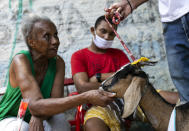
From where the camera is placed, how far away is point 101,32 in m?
3.17

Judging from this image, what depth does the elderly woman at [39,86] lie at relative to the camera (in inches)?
84.8

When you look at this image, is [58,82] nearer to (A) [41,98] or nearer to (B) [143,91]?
(A) [41,98]

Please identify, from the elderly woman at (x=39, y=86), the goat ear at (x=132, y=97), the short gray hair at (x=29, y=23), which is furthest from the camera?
the short gray hair at (x=29, y=23)

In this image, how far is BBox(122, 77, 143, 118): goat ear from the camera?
1.91 metres

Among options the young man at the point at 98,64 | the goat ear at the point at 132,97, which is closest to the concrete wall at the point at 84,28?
the young man at the point at 98,64

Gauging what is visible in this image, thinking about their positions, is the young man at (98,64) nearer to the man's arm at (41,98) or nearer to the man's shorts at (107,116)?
the man's shorts at (107,116)

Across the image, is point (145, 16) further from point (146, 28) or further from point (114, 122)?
point (114, 122)

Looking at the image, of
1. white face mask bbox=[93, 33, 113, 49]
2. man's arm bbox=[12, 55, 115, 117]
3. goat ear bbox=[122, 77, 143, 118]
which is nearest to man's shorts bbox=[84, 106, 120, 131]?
man's arm bbox=[12, 55, 115, 117]

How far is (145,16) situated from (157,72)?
926mm

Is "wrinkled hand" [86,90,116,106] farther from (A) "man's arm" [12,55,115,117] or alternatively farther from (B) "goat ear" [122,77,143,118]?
(B) "goat ear" [122,77,143,118]

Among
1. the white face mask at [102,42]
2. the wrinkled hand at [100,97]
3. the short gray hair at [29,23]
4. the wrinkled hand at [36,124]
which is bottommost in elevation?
the wrinkled hand at [36,124]

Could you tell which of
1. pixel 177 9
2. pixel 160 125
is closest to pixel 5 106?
pixel 160 125

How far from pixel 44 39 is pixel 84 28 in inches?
54.5

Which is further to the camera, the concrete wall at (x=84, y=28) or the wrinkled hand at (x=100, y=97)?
the concrete wall at (x=84, y=28)
